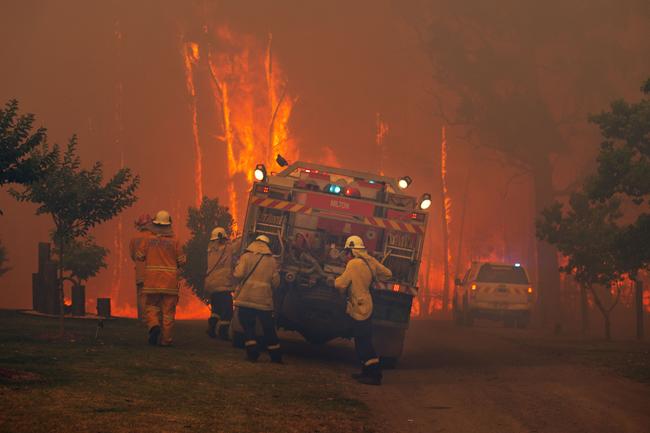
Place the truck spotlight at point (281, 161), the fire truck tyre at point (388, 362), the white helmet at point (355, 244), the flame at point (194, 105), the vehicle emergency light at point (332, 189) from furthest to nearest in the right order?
1. the flame at point (194, 105)
2. the truck spotlight at point (281, 161)
3. the vehicle emergency light at point (332, 189)
4. the fire truck tyre at point (388, 362)
5. the white helmet at point (355, 244)

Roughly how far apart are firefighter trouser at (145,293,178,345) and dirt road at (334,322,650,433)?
3.38 metres

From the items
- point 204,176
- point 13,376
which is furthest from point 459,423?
point 204,176

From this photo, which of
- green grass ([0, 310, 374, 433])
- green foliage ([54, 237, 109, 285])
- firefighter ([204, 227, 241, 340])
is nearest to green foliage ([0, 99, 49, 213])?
green grass ([0, 310, 374, 433])

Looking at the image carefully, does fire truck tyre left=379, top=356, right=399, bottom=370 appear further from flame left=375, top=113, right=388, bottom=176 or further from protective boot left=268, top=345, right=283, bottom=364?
flame left=375, top=113, right=388, bottom=176

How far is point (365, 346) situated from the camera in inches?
527

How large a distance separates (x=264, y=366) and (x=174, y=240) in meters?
2.49

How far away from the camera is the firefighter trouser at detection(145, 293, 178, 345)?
1487 cm

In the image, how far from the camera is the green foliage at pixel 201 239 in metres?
33.1

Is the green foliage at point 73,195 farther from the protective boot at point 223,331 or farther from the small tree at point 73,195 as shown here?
the protective boot at point 223,331

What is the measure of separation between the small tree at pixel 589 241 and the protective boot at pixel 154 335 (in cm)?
1395

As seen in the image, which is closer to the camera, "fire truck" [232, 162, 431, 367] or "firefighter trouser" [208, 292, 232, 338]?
"fire truck" [232, 162, 431, 367]

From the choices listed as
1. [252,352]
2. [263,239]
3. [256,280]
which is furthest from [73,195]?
[252,352]

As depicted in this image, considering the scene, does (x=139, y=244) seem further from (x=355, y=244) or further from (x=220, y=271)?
(x=355, y=244)

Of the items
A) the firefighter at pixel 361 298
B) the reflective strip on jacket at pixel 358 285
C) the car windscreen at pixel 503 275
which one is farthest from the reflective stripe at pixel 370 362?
the car windscreen at pixel 503 275
